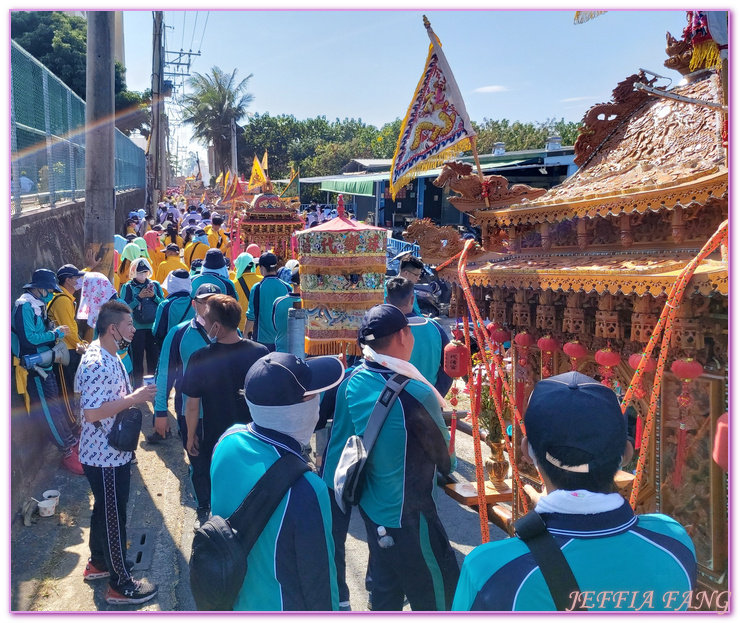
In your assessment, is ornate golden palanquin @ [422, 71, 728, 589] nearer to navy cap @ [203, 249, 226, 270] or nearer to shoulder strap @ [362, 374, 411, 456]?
shoulder strap @ [362, 374, 411, 456]

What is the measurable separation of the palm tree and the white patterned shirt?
5328cm

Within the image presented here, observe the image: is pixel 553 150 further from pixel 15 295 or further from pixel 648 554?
pixel 648 554

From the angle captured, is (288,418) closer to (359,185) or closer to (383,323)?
(383,323)

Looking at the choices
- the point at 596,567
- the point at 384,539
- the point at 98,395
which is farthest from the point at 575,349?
the point at 98,395

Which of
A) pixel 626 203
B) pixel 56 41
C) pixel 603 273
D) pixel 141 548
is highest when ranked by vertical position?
pixel 56 41

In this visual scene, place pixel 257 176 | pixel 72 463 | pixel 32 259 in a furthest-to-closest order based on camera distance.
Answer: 1. pixel 257 176
2. pixel 32 259
3. pixel 72 463

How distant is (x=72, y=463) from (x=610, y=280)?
5.40 meters

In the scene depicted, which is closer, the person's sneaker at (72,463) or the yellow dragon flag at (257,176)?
the person's sneaker at (72,463)

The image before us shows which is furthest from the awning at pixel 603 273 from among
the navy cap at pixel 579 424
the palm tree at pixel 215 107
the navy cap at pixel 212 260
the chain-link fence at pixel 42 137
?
the palm tree at pixel 215 107

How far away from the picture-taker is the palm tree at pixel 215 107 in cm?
5366

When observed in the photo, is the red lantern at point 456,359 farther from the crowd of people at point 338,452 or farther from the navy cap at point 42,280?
the navy cap at point 42,280

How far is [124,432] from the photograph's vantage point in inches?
151

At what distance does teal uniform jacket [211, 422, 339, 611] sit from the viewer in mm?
2207

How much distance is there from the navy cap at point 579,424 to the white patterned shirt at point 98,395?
114 inches
